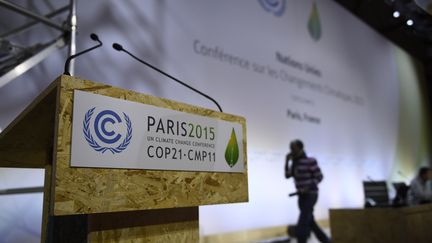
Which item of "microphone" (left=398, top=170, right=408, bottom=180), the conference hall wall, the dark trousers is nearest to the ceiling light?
the conference hall wall

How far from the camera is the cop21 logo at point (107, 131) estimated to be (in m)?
0.81

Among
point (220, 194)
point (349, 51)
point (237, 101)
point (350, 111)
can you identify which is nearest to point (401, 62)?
point (349, 51)

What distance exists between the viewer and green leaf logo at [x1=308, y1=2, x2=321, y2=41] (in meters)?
5.33

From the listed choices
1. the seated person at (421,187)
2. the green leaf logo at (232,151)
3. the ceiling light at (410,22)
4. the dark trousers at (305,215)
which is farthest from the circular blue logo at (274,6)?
the green leaf logo at (232,151)

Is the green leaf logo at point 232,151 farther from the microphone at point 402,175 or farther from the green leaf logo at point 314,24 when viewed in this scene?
the microphone at point 402,175

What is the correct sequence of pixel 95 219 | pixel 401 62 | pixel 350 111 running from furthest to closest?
pixel 401 62, pixel 350 111, pixel 95 219

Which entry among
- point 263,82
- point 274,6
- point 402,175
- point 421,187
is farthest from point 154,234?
point 402,175

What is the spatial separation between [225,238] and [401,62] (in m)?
6.50

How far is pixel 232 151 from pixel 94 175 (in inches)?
19.5

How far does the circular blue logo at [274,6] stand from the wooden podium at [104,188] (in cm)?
367

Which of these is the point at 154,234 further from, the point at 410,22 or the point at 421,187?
the point at 410,22

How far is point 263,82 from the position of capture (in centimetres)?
423

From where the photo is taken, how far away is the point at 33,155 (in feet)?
4.01

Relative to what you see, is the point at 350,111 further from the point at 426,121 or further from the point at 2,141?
the point at 2,141
